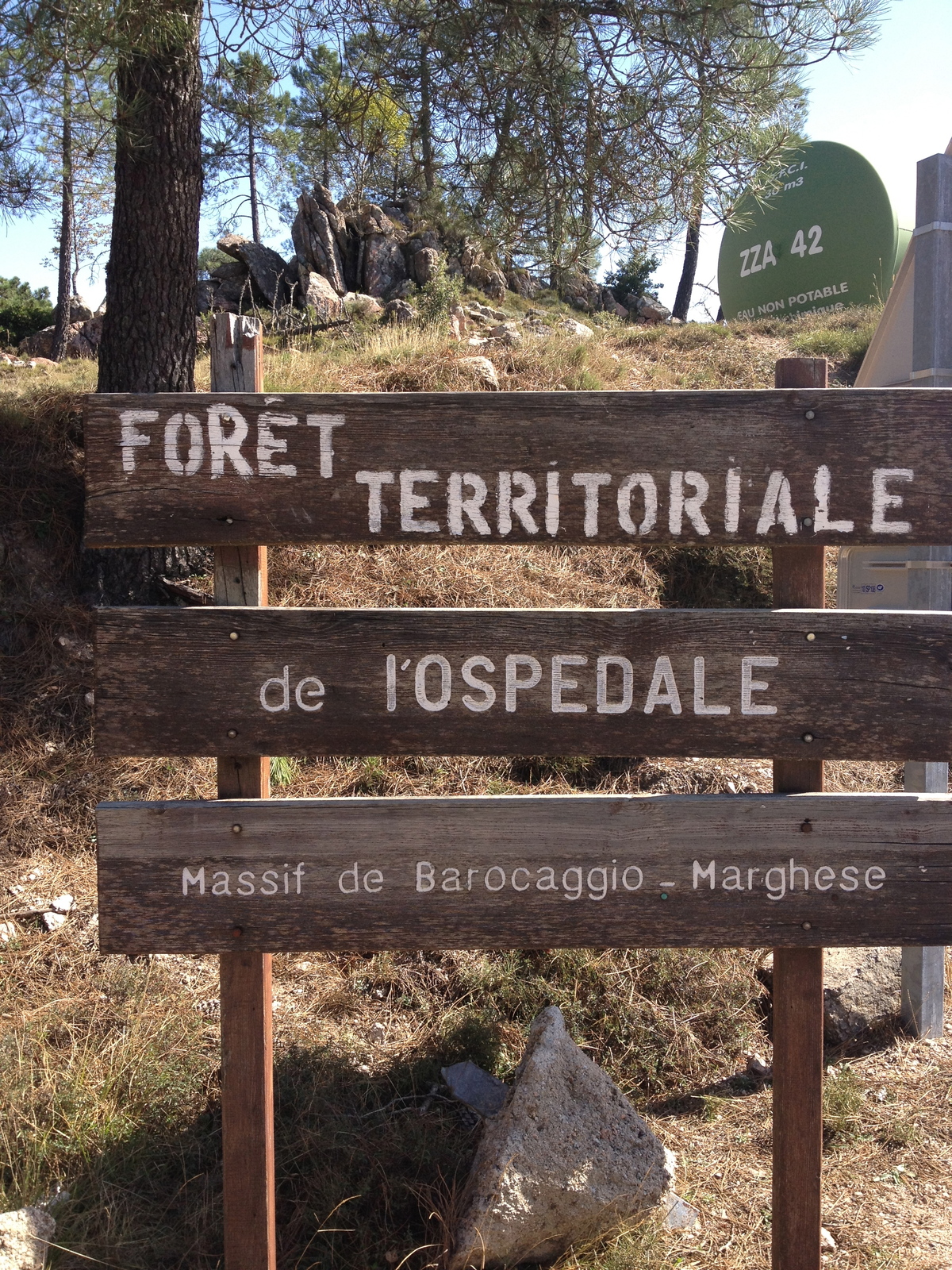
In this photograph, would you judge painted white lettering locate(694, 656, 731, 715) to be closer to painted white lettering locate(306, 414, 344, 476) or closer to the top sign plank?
the top sign plank

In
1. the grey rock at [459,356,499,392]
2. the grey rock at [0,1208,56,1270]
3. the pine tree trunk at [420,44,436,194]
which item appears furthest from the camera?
the grey rock at [459,356,499,392]

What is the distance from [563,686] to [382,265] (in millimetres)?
17812

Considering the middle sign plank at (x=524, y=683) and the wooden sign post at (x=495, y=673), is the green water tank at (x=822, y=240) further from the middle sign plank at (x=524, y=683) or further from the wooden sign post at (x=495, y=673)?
the middle sign plank at (x=524, y=683)

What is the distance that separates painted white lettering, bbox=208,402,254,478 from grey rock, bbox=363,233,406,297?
1683 centimetres

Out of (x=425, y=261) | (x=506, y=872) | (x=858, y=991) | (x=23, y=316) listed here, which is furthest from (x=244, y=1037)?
(x=23, y=316)

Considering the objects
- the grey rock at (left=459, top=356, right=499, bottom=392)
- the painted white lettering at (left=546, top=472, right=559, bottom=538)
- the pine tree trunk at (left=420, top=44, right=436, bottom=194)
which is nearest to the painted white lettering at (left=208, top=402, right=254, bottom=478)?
the painted white lettering at (left=546, top=472, right=559, bottom=538)

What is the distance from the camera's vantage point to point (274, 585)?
5434mm

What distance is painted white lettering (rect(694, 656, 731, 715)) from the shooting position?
2322mm

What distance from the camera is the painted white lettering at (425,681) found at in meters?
2.32

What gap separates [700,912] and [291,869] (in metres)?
1.03

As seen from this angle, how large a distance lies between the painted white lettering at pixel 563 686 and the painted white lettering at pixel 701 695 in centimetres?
27

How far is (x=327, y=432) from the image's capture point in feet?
7.57

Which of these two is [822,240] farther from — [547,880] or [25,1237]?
[25,1237]

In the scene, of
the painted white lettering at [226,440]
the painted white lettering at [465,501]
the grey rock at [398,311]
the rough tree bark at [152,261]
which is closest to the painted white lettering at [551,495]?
the painted white lettering at [465,501]
